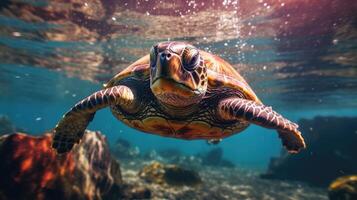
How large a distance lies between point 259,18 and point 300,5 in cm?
181

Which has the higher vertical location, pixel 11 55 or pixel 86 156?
pixel 11 55

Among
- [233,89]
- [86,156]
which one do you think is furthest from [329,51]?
[86,156]

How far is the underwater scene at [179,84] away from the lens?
5422 mm

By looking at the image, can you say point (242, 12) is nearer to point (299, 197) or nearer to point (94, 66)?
point (299, 197)

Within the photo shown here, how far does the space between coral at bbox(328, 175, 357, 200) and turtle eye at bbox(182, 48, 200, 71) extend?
8.04m

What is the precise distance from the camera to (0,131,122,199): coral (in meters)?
5.89

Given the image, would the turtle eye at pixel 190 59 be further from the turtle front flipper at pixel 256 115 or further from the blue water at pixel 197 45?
the blue water at pixel 197 45

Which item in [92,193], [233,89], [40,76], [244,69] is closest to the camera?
[233,89]

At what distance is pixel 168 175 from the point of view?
11.5 m

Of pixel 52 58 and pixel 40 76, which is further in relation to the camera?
pixel 40 76

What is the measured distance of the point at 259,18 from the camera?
44.2ft

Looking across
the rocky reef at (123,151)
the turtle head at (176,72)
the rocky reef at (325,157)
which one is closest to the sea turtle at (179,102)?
the turtle head at (176,72)

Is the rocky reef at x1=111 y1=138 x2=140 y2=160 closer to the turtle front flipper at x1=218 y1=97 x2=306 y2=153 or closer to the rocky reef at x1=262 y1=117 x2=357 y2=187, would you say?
the rocky reef at x1=262 y1=117 x2=357 y2=187

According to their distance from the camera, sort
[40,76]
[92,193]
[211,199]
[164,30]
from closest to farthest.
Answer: [92,193], [211,199], [164,30], [40,76]
